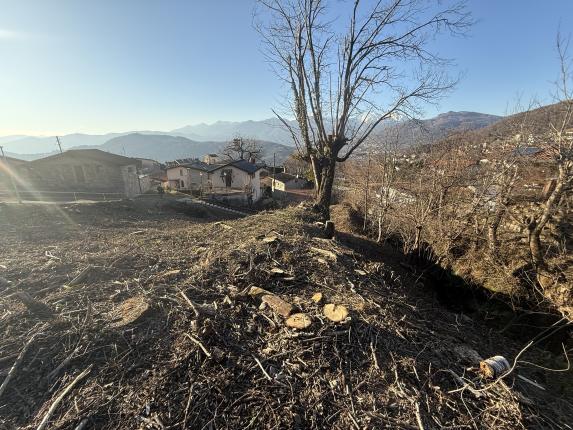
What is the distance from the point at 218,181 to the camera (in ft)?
102

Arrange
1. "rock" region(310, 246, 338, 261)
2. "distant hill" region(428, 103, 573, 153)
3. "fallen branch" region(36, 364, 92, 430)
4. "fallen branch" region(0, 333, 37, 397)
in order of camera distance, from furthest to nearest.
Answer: "distant hill" region(428, 103, 573, 153), "rock" region(310, 246, 338, 261), "fallen branch" region(0, 333, 37, 397), "fallen branch" region(36, 364, 92, 430)

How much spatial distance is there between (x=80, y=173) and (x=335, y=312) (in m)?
29.6

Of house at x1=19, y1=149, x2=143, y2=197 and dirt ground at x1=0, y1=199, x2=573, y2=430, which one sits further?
house at x1=19, y1=149, x2=143, y2=197

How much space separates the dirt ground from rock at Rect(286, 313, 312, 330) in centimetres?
7

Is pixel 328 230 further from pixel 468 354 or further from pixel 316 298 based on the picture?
pixel 468 354

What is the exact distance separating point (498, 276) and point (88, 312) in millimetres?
11497

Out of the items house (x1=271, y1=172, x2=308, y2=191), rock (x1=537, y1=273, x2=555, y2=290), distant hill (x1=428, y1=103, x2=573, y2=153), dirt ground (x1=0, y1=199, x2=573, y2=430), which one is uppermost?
distant hill (x1=428, y1=103, x2=573, y2=153)

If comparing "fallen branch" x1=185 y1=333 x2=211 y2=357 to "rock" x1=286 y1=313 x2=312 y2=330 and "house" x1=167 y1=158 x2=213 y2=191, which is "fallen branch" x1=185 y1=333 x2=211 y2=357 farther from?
"house" x1=167 y1=158 x2=213 y2=191

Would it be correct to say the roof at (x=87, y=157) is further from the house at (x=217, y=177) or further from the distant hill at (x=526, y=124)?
the distant hill at (x=526, y=124)

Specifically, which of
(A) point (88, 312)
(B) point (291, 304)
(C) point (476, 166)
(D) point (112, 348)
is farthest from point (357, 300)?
(C) point (476, 166)

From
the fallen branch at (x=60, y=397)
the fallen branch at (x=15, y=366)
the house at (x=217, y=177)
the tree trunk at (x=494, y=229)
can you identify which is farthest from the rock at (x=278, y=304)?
the house at (x=217, y=177)

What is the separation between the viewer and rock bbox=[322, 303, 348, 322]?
3.27 metres

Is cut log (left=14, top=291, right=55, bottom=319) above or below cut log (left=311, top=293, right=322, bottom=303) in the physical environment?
above

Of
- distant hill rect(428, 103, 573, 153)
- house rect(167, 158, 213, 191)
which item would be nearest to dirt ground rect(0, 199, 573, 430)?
distant hill rect(428, 103, 573, 153)
